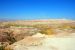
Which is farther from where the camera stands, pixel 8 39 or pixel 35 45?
pixel 8 39

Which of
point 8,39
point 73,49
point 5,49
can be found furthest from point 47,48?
point 8,39

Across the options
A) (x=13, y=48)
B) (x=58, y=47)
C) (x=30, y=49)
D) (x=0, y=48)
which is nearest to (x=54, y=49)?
(x=58, y=47)

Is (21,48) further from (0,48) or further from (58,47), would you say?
(58,47)

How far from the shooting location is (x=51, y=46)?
46.9ft

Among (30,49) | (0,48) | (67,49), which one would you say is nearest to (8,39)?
(0,48)

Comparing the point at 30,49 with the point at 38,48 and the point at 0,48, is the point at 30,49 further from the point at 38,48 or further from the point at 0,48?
the point at 0,48

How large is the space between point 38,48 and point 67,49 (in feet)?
6.61

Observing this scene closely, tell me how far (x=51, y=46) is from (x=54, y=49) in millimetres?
960

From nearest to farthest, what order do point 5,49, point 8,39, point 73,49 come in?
point 73,49 < point 5,49 < point 8,39

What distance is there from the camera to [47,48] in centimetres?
1373

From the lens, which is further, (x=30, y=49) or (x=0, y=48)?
(x=0, y=48)

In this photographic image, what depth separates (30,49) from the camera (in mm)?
13633

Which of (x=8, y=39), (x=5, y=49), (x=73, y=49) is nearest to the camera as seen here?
(x=73, y=49)

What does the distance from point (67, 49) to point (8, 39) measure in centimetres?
934
